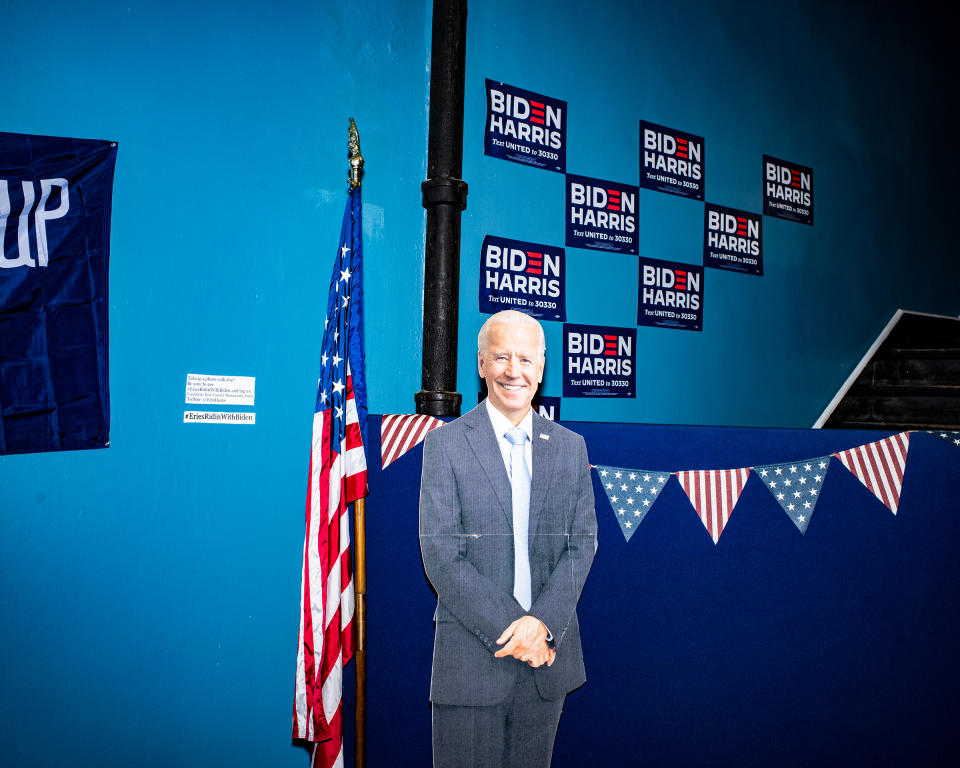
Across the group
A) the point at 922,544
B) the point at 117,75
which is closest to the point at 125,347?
the point at 117,75

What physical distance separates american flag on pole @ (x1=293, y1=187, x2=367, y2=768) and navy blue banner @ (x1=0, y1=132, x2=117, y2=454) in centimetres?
94

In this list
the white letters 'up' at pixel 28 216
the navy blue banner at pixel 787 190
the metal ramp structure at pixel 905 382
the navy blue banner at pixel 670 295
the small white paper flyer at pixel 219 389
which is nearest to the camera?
the white letters 'up' at pixel 28 216

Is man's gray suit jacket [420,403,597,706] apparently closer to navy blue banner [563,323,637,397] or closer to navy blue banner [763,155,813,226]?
navy blue banner [563,323,637,397]

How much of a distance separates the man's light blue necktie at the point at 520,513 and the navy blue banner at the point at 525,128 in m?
1.95

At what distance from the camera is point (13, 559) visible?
2.19m

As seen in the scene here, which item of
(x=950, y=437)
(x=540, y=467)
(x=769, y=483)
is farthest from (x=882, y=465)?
(x=540, y=467)

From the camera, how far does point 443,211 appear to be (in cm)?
261

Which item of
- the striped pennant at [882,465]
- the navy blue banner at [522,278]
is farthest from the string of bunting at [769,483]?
the navy blue banner at [522,278]

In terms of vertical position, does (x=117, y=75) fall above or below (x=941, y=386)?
above

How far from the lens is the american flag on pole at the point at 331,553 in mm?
1844

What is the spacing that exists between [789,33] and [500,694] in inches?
177

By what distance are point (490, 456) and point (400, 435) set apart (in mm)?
393

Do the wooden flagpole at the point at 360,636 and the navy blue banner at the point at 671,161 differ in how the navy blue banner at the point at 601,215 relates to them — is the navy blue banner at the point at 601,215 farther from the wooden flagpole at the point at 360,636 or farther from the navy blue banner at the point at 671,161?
the wooden flagpole at the point at 360,636

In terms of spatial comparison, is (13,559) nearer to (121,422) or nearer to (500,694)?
(121,422)
